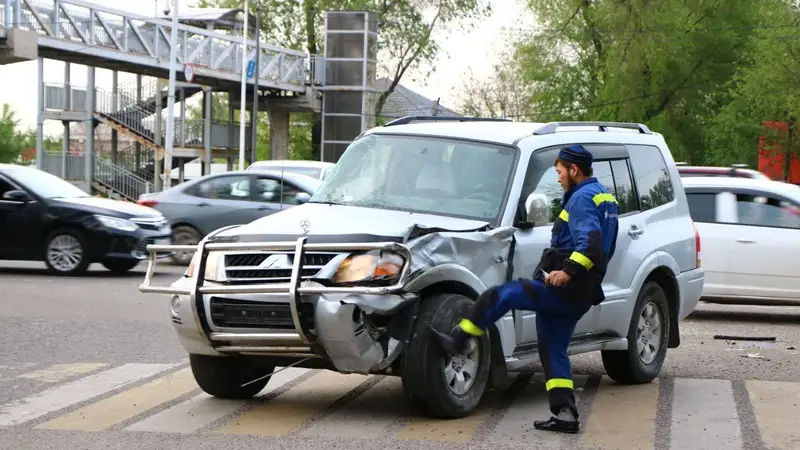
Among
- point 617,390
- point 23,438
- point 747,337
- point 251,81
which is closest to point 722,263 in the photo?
point 747,337

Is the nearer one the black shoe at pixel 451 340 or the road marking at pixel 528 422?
the road marking at pixel 528 422

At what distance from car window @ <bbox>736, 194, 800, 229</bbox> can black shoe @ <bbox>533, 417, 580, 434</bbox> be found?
8.52m

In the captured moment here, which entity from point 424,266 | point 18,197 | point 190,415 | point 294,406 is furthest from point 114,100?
point 424,266

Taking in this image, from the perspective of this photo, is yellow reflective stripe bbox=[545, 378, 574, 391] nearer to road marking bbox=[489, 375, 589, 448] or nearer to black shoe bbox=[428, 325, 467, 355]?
road marking bbox=[489, 375, 589, 448]

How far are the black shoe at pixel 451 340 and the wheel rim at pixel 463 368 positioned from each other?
217mm

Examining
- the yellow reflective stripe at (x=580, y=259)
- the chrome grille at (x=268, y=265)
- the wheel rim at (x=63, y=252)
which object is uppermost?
the yellow reflective stripe at (x=580, y=259)

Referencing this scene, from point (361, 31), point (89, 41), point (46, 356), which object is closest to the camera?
point (46, 356)

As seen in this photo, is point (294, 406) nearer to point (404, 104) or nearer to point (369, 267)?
point (369, 267)

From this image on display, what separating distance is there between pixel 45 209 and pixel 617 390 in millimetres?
11803

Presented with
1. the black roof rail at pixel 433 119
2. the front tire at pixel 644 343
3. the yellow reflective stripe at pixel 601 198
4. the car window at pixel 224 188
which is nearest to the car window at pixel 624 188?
the front tire at pixel 644 343

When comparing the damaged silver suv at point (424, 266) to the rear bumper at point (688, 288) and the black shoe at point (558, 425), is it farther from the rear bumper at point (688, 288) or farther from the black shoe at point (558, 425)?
the black shoe at point (558, 425)

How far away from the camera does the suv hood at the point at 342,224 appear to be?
8.03 metres

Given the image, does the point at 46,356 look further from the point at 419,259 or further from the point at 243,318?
the point at 419,259

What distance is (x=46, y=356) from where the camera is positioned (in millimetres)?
11297
